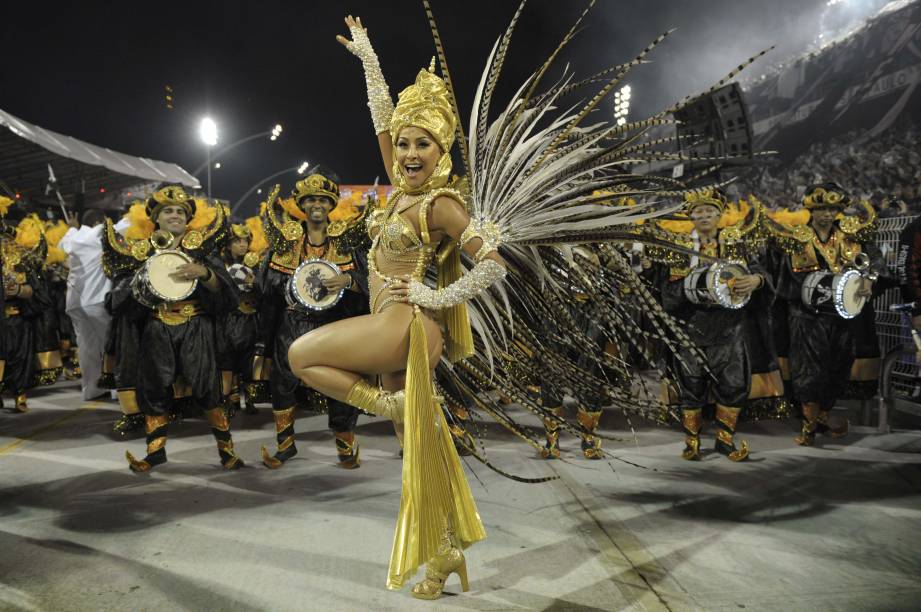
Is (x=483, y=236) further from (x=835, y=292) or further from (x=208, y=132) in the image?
(x=208, y=132)

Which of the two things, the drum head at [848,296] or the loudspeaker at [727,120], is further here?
the loudspeaker at [727,120]

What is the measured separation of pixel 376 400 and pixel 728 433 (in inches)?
146

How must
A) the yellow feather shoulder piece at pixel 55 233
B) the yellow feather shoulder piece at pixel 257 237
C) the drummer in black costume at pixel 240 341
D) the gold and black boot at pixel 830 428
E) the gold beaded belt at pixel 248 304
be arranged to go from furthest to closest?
the yellow feather shoulder piece at pixel 55 233 → the yellow feather shoulder piece at pixel 257 237 → the drummer in black costume at pixel 240 341 → the gold beaded belt at pixel 248 304 → the gold and black boot at pixel 830 428

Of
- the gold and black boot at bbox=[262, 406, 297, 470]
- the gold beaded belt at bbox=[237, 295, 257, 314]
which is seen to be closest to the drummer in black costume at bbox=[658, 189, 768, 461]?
the gold and black boot at bbox=[262, 406, 297, 470]

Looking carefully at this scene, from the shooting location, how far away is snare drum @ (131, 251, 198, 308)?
4191 millimetres

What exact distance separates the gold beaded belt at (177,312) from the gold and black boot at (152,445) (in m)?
→ 0.73

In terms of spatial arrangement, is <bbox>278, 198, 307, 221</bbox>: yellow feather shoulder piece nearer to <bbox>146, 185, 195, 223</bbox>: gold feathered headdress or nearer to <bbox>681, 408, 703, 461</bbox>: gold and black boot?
<bbox>146, 185, 195, 223</bbox>: gold feathered headdress

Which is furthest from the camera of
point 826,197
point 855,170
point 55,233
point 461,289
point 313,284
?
point 855,170

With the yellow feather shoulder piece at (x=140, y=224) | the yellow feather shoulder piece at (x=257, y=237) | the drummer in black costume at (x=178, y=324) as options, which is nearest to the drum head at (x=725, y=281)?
the drummer in black costume at (x=178, y=324)

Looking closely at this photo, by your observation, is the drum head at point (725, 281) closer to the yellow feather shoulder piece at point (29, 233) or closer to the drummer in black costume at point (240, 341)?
the drummer in black costume at point (240, 341)

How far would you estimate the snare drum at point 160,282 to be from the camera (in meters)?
4.19

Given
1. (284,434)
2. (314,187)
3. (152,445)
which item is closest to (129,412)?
(152,445)

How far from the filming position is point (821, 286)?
519 centimetres

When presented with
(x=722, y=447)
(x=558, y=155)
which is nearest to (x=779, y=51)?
(x=722, y=447)
